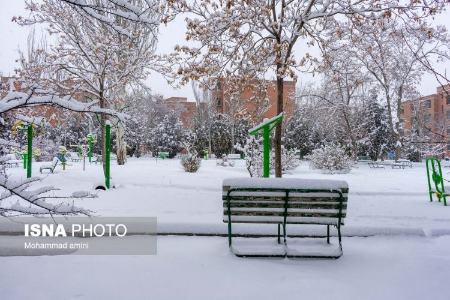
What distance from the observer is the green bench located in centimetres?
449

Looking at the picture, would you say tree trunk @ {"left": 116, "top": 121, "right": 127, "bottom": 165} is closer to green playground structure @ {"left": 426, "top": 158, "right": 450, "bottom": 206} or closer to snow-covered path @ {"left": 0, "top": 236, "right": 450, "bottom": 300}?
green playground structure @ {"left": 426, "top": 158, "right": 450, "bottom": 206}

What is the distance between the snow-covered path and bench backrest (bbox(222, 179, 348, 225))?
1.65 feet

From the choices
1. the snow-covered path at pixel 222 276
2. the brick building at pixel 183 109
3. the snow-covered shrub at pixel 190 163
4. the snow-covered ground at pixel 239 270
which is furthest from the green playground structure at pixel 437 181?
the brick building at pixel 183 109

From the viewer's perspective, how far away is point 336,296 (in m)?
3.50

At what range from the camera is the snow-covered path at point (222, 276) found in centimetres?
352

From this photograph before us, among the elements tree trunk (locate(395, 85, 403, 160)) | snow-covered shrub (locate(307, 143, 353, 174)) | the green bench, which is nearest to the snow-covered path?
the green bench

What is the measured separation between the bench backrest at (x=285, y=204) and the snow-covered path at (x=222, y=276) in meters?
0.50

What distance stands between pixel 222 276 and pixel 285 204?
113 centimetres

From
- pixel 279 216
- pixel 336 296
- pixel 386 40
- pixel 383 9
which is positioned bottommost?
pixel 336 296

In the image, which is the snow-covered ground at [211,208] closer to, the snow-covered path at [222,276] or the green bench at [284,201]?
the snow-covered path at [222,276]

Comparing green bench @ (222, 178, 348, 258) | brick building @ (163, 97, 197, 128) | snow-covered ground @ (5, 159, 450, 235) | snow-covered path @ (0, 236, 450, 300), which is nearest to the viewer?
snow-covered path @ (0, 236, 450, 300)

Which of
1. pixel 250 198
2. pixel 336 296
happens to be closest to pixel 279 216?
pixel 250 198

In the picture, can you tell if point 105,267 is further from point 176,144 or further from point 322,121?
point 176,144

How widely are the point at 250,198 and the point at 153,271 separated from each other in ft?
4.42
